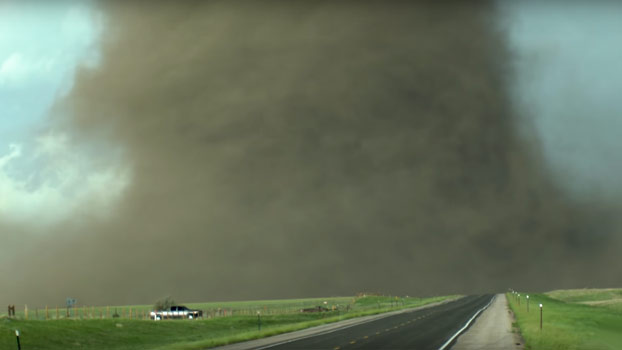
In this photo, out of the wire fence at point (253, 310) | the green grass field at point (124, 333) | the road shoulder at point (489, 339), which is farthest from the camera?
the wire fence at point (253, 310)

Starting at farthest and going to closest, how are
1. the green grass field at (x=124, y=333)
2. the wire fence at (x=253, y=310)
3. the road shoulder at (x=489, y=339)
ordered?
the wire fence at (x=253, y=310), the green grass field at (x=124, y=333), the road shoulder at (x=489, y=339)

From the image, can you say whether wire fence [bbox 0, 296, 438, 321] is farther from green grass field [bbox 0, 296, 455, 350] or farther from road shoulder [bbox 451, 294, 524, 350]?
road shoulder [bbox 451, 294, 524, 350]

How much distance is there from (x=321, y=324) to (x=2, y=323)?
83.0 feet

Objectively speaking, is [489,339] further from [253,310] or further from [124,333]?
[253,310]

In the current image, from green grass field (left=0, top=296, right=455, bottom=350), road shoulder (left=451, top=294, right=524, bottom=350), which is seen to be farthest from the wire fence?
road shoulder (left=451, top=294, right=524, bottom=350)

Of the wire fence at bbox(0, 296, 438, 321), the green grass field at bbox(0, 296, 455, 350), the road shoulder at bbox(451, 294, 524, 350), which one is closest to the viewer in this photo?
the road shoulder at bbox(451, 294, 524, 350)

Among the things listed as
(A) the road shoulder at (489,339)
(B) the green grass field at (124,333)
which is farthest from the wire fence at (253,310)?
(A) the road shoulder at (489,339)

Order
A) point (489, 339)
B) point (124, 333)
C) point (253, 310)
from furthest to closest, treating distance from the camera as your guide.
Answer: point (253, 310) < point (124, 333) < point (489, 339)

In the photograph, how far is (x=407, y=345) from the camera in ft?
99.5

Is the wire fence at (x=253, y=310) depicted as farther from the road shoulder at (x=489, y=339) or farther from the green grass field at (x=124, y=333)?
the road shoulder at (x=489, y=339)

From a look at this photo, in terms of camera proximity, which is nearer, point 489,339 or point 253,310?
point 489,339

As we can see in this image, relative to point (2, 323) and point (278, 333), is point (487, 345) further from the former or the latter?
point (2, 323)

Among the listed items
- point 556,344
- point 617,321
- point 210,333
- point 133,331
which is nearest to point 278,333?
point 210,333

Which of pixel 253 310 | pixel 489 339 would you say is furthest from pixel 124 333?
→ pixel 253 310
